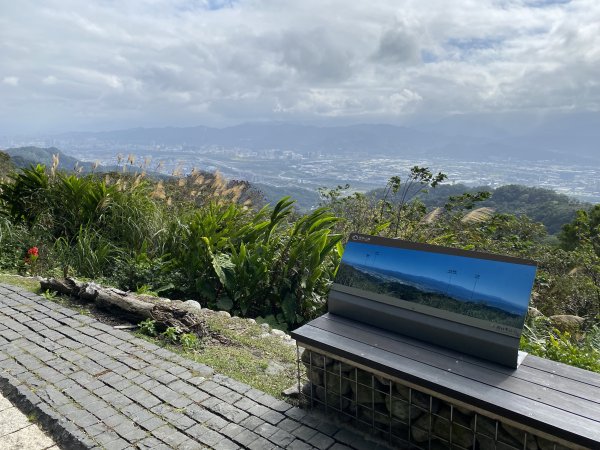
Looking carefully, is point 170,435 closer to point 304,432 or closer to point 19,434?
point 304,432

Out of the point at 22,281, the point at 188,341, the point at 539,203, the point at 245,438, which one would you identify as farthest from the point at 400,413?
the point at 539,203

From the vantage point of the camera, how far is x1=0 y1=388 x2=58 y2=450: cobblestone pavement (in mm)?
2477

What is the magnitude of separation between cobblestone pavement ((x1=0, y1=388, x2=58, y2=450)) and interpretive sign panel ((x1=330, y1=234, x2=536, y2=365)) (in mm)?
1900

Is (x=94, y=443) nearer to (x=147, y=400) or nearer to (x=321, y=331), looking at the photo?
(x=147, y=400)

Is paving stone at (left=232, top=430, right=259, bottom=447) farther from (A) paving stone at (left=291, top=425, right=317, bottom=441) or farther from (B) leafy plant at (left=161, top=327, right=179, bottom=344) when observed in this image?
(B) leafy plant at (left=161, top=327, right=179, bottom=344)

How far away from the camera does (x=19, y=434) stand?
2.57 meters

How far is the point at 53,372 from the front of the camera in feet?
10.5

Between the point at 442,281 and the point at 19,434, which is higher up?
the point at 442,281

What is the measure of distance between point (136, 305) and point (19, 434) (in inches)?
63.7

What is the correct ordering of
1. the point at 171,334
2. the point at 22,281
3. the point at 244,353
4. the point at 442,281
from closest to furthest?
the point at 442,281
the point at 244,353
the point at 171,334
the point at 22,281

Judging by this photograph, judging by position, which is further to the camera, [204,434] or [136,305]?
[136,305]

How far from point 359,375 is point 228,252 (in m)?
3.23

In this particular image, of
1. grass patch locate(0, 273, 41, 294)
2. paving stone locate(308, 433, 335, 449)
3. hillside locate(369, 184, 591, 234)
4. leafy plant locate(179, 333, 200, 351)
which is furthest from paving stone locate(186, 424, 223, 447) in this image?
hillside locate(369, 184, 591, 234)

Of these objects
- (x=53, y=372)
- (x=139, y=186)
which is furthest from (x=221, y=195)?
(x=53, y=372)
